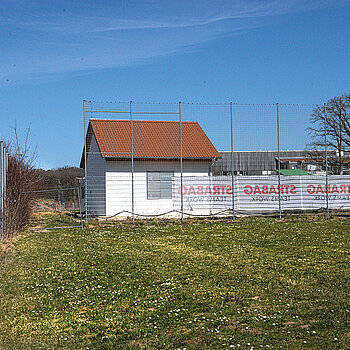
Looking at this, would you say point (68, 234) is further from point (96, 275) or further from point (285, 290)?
point (285, 290)

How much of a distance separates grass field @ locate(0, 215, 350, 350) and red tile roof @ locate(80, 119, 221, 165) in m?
9.92

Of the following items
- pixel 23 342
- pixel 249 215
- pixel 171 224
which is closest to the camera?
pixel 23 342

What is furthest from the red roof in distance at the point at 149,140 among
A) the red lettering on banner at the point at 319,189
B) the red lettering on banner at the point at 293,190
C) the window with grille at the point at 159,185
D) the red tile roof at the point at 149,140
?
the red lettering on banner at the point at 319,189

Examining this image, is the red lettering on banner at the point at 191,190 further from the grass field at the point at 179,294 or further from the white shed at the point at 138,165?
the grass field at the point at 179,294

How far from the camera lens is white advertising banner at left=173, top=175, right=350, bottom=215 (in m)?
20.7

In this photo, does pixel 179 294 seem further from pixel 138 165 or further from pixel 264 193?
pixel 138 165

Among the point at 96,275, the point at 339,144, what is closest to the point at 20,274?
the point at 96,275

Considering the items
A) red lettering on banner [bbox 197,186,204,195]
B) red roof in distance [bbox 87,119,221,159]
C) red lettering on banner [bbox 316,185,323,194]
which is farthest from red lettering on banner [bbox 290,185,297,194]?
red roof in distance [bbox 87,119,221,159]

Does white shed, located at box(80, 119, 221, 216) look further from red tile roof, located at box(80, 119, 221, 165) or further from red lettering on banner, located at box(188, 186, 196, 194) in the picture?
red lettering on banner, located at box(188, 186, 196, 194)

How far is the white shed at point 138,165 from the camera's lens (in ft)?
71.3

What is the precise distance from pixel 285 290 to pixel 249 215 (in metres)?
13.6

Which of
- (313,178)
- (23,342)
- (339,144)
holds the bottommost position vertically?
(23,342)

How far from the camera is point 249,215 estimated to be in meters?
20.6

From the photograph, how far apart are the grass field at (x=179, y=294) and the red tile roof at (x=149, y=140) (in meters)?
9.92
